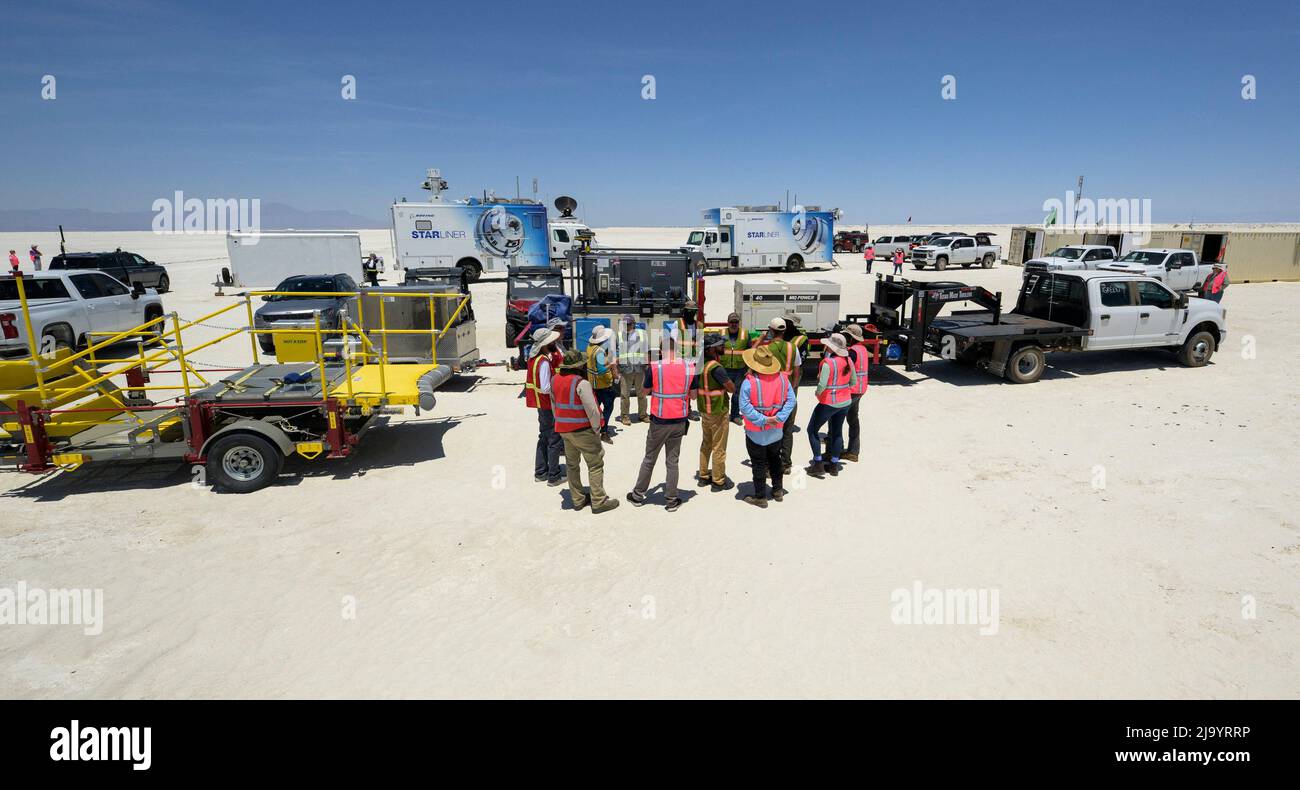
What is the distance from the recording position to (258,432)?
662 cm

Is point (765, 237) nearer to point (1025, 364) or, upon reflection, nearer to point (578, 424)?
point (1025, 364)

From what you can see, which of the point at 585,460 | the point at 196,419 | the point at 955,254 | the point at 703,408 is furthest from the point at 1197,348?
the point at 955,254

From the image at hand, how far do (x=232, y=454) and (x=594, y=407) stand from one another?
397 cm

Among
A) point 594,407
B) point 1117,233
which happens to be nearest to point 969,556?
point 594,407

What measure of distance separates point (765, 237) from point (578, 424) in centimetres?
2559

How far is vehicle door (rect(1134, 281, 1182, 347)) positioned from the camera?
37.6ft

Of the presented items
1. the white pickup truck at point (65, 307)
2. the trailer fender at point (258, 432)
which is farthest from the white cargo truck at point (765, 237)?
the trailer fender at point (258, 432)

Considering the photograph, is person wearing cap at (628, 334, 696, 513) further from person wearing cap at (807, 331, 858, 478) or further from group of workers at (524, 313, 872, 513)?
person wearing cap at (807, 331, 858, 478)

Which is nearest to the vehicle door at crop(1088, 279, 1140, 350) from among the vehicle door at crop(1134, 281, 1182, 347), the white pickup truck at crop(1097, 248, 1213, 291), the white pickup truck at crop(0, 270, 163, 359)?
the vehicle door at crop(1134, 281, 1182, 347)

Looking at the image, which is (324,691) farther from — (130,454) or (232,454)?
(130,454)

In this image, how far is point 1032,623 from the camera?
14.5ft

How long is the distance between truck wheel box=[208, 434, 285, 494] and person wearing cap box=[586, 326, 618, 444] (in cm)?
343

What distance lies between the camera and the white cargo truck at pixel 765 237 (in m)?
29.5

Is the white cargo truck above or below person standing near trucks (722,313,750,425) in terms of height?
above
